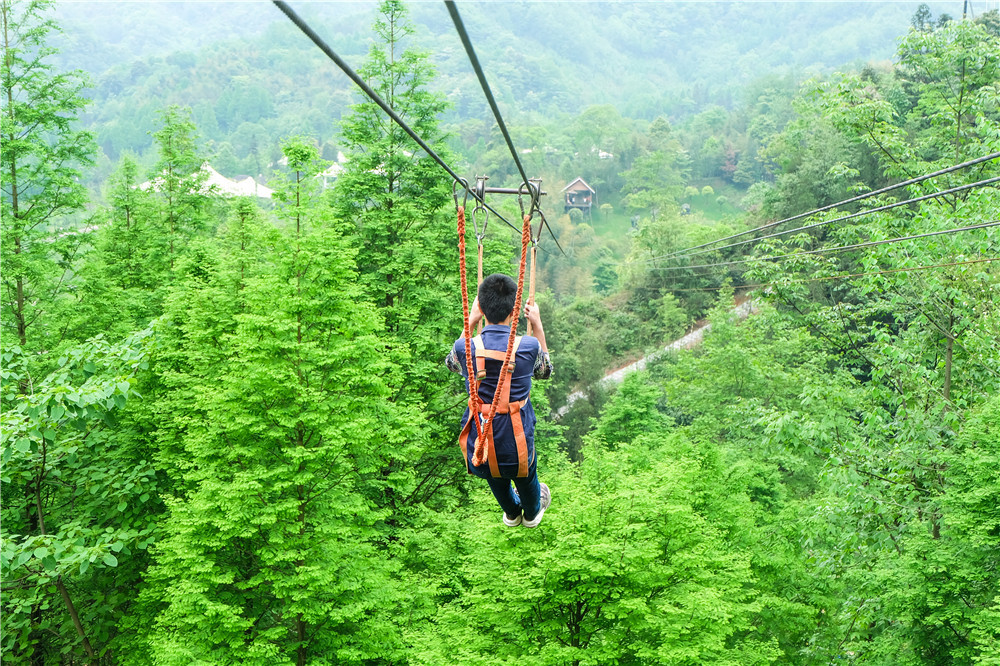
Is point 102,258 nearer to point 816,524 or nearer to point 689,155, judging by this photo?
point 816,524

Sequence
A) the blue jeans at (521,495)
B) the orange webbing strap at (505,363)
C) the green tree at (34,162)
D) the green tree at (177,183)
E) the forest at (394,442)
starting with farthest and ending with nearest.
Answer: the green tree at (177,183), the green tree at (34,162), the forest at (394,442), the blue jeans at (521,495), the orange webbing strap at (505,363)

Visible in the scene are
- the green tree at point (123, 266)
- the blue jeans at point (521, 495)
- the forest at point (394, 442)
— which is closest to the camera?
the blue jeans at point (521, 495)

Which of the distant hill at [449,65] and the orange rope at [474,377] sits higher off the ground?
the distant hill at [449,65]

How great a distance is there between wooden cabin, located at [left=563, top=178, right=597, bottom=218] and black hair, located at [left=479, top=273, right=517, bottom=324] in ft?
278

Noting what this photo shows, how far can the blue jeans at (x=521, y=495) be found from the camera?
178 inches

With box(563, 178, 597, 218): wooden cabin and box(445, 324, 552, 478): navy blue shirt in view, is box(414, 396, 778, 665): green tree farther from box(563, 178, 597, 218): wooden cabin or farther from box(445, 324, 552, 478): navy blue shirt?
box(563, 178, 597, 218): wooden cabin

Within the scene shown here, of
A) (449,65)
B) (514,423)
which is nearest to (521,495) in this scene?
(514,423)

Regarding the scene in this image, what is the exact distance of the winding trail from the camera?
1405 inches

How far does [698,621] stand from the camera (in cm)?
1004

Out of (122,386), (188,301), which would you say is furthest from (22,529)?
(122,386)

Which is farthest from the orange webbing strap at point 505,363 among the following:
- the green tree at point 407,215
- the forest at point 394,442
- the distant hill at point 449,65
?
the distant hill at point 449,65

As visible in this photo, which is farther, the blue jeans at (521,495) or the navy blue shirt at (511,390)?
the blue jeans at (521,495)

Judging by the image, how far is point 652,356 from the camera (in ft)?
134

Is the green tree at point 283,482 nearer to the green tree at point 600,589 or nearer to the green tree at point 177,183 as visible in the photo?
the green tree at point 600,589
